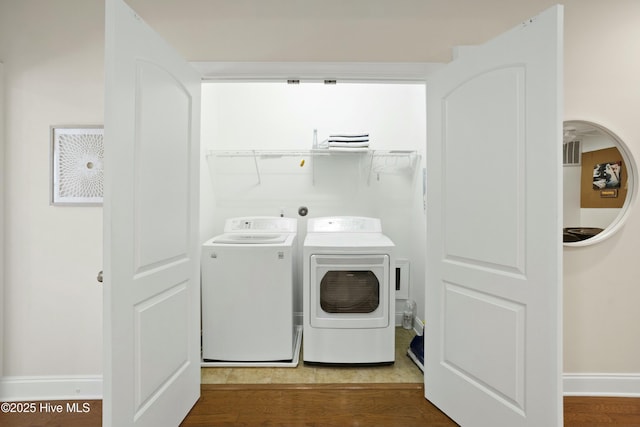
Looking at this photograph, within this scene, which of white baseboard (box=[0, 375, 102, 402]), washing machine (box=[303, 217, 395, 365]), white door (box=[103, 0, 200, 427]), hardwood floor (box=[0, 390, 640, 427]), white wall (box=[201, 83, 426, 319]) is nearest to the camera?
white door (box=[103, 0, 200, 427])

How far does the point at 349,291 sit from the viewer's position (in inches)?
84.1

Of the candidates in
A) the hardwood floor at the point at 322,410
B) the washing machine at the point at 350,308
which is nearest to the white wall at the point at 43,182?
the hardwood floor at the point at 322,410

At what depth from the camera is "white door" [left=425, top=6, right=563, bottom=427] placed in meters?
1.14

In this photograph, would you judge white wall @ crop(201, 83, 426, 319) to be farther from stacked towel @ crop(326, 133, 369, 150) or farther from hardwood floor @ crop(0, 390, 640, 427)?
hardwood floor @ crop(0, 390, 640, 427)

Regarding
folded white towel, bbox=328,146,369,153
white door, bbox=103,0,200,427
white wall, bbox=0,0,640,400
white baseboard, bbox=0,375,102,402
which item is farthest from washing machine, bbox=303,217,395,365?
white baseboard, bbox=0,375,102,402

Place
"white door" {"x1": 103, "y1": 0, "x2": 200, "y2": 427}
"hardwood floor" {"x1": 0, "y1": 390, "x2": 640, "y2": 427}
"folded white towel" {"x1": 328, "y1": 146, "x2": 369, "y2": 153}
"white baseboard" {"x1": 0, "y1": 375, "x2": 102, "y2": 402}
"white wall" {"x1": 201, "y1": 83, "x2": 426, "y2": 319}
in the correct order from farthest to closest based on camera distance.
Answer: "white wall" {"x1": 201, "y1": 83, "x2": 426, "y2": 319} < "folded white towel" {"x1": 328, "y1": 146, "x2": 369, "y2": 153} < "white baseboard" {"x1": 0, "y1": 375, "x2": 102, "y2": 402} < "hardwood floor" {"x1": 0, "y1": 390, "x2": 640, "y2": 427} < "white door" {"x1": 103, "y1": 0, "x2": 200, "y2": 427}

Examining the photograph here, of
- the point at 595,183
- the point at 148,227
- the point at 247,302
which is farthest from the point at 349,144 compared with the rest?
the point at 148,227

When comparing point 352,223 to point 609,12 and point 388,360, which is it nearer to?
point 388,360

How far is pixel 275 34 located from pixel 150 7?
0.74 metres

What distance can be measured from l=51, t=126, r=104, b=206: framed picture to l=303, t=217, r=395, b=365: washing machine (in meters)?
1.36

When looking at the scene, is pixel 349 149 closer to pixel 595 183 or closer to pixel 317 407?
pixel 595 183

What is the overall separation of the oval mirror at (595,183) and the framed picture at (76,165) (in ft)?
9.18

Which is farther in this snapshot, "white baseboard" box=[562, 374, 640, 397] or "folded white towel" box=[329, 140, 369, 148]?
"folded white towel" box=[329, 140, 369, 148]

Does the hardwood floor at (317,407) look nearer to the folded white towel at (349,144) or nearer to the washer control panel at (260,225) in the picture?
the washer control panel at (260,225)
